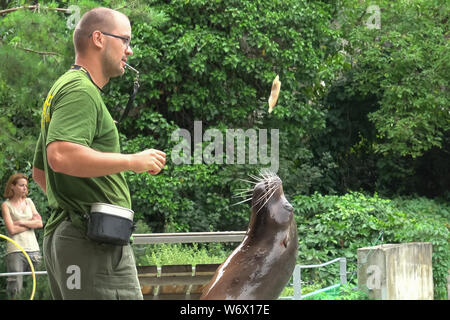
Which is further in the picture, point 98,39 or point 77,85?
point 98,39

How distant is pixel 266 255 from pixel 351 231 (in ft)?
24.9

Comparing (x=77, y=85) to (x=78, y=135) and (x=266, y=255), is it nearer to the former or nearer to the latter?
(x=78, y=135)

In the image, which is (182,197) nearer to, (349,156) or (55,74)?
(55,74)

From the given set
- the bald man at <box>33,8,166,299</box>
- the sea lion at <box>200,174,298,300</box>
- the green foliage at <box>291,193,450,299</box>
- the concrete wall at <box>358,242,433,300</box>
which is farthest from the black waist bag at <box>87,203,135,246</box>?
the green foliage at <box>291,193,450,299</box>

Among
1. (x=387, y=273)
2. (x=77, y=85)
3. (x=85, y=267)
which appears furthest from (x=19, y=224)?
(x=77, y=85)

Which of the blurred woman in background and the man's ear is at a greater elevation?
the man's ear

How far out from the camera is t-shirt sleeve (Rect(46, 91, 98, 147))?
2.46 meters

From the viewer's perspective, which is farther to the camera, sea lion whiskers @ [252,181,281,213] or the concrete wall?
the concrete wall

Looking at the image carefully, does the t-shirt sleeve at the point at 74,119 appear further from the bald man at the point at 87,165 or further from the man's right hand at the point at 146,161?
the man's right hand at the point at 146,161

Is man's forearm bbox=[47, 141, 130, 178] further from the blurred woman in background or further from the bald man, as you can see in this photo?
the blurred woman in background

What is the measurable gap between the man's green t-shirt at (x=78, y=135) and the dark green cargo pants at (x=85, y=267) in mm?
88

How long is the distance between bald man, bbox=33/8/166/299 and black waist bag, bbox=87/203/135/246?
45 millimetres

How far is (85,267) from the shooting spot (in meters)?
2.60

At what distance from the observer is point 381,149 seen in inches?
589
